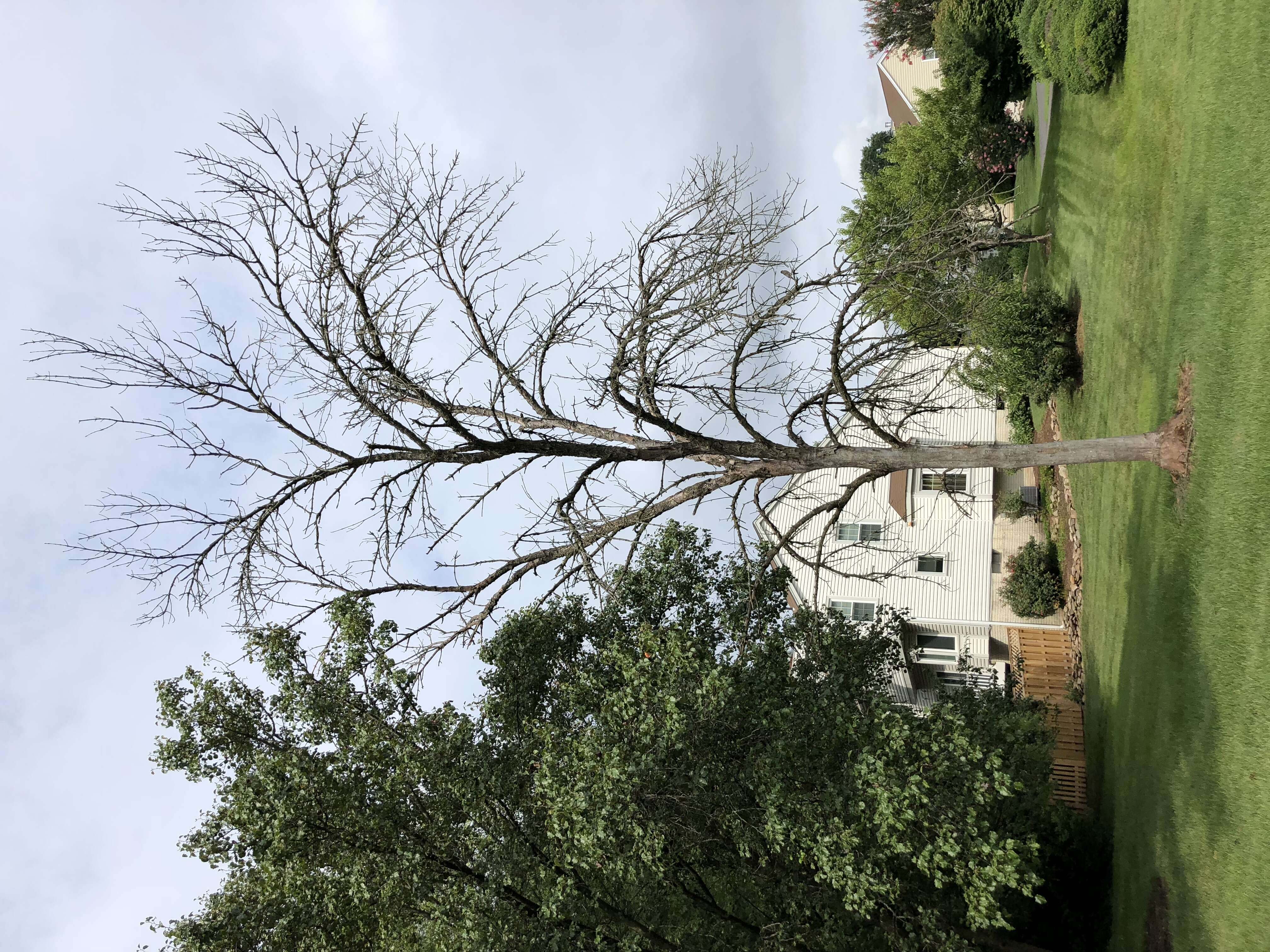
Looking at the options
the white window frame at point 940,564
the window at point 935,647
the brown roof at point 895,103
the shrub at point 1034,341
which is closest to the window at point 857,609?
the window at point 935,647

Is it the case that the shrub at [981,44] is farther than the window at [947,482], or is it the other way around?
the window at [947,482]

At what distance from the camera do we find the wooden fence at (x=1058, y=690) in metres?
14.9

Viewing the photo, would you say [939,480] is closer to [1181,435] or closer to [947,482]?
[947,482]

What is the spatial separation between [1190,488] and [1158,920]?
19.1ft

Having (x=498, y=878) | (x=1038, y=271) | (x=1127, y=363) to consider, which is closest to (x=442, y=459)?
(x=498, y=878)

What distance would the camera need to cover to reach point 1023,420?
24.3 meters

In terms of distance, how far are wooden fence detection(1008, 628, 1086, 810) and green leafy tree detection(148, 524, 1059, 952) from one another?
2.61 m

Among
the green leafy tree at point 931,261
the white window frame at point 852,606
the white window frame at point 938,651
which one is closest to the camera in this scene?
the green leafy tree at point 931,261

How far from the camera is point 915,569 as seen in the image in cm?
2673

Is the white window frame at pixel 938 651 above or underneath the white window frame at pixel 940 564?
underneath

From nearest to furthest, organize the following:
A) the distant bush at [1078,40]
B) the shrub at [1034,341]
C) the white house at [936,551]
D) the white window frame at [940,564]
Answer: the distant bush at [1078,40] → the shrub at [1034,341] → the white house at [936,551] → the white window frame at [940,564]

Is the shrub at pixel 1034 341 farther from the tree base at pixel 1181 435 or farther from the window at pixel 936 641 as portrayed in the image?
the window at pixel 936 641

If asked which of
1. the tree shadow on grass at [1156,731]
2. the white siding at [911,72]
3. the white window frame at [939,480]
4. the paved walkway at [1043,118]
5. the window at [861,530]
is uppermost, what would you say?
the white siding at [911,72]

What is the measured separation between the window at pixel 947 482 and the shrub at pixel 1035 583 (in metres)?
3.35
